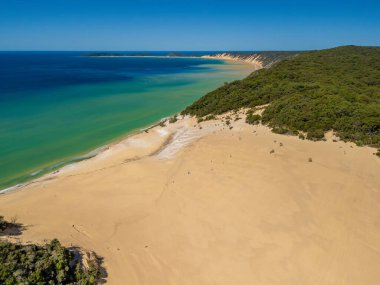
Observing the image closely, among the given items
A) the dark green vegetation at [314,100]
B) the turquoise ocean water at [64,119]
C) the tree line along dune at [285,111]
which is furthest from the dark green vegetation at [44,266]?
the dark green vegetation at [314,100]

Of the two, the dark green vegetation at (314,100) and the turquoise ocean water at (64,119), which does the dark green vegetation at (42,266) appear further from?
the dark green vegetation at (314,100)

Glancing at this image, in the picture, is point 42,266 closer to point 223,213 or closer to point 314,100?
point 223,213

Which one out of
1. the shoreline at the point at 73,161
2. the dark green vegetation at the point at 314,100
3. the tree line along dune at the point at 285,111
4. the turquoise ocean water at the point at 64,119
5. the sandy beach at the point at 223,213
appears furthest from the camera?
the turquoise ocean water at the point at 64,119

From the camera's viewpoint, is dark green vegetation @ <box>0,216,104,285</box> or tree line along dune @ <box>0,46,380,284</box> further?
tree line along dune @ <box>0,46,380,284</box>

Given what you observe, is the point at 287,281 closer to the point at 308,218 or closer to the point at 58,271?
the point at 308,218

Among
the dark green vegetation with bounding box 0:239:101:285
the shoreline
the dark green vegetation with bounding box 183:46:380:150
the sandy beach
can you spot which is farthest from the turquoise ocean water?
the dark green vegetation with bounding box 0:239:101:285

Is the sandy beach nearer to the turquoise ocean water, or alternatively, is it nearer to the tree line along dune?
the tree line along dune
